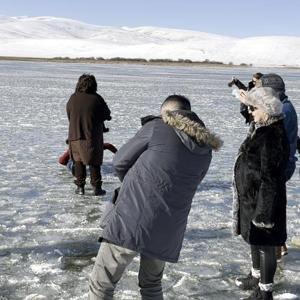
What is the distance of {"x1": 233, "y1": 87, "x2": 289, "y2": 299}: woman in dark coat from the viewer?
3543 mm

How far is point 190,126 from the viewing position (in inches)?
117

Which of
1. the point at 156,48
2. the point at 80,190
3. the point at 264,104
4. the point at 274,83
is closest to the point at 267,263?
the point at 264,104

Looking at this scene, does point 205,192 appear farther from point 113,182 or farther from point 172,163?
point 172,163

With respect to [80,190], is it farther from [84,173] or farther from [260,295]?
[260,295]

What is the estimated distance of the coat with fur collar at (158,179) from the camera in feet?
9.89

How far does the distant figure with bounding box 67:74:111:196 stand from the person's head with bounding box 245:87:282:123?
10.3 feet

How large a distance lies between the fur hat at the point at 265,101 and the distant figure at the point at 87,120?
3129 millimetres

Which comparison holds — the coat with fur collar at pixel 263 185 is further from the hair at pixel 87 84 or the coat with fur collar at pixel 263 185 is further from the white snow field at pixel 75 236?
the hair at pixel 87 84

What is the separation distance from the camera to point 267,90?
145 inches

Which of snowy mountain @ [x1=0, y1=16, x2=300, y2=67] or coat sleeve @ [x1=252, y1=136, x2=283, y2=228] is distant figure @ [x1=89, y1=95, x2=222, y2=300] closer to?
coat sleeve @ [x1=252, y1=136, x2=283, y2=228]

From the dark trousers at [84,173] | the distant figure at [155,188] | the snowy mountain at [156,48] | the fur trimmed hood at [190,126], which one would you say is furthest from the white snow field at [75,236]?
the snowy mountain at [156,48]

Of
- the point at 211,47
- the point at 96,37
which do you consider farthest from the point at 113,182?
the point at 96,37

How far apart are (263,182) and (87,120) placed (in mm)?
3348

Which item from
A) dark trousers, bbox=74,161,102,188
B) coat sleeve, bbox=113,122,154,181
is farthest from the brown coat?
coat sleeve, bbox=113,122,154,181
